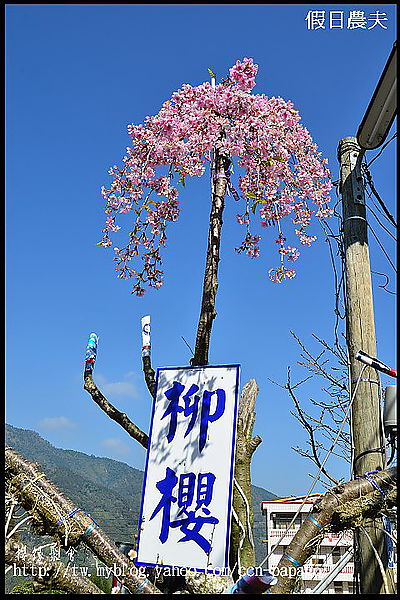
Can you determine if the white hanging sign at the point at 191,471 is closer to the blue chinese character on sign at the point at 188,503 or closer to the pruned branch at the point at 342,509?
the blue chinese character on sign at the point at 188,503

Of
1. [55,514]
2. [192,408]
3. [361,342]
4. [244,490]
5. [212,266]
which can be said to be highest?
[212,266]

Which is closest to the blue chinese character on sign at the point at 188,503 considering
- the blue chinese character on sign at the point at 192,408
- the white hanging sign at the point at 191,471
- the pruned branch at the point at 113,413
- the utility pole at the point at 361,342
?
the white hanging sign at the point at 191,471

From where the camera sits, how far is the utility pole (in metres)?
2.06

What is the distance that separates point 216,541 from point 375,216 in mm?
1636

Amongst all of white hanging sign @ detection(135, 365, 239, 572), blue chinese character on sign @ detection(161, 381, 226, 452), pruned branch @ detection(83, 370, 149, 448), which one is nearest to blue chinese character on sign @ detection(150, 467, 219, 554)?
white hanging sign @ detection(135, 365, 239, 572)

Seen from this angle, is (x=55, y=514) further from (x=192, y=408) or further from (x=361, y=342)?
(x=361, y=342)

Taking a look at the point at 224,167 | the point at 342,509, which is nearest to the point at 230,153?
the point at 224,167

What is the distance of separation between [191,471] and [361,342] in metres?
0.93

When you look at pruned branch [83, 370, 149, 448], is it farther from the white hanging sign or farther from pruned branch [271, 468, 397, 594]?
pruned branch [271, 468, 397, 594]

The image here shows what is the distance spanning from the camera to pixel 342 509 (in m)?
1.92

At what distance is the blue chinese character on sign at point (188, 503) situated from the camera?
1.91 metres

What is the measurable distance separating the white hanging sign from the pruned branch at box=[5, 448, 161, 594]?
0.82 ft

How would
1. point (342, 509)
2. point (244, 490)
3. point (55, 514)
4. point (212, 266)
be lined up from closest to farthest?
point (342, 509) → point (55, 514) → point (244, 490) → point (212, 266)

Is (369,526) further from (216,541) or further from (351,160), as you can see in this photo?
(351,160)
